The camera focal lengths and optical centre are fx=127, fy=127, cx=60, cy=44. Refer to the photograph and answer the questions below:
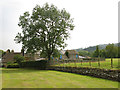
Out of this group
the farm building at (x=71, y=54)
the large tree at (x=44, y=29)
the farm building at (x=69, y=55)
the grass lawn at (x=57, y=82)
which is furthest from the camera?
the farm building at (x=71, y=54)

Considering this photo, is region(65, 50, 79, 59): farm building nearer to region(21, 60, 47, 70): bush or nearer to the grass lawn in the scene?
region(21, 60, 47, 70): bush

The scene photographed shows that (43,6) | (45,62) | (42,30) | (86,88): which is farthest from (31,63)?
(86,88)

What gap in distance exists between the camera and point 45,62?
107ft

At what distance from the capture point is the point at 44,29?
32812mm

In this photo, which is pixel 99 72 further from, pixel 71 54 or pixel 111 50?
pixel 71 54

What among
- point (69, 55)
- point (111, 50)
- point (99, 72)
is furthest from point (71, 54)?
point (99, 72)

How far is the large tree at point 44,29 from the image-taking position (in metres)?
32.1

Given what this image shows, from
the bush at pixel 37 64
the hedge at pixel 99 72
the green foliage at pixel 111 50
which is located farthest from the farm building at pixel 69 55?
the hedge at pixel 99 72

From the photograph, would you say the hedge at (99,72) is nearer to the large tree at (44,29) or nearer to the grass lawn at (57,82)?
the grass lawn at (57,82)

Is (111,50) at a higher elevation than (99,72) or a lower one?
higher

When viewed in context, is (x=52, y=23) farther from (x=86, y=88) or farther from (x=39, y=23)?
(x=86, y=88)

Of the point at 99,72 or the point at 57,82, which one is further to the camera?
the point at 99,72

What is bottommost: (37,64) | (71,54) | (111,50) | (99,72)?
(37,64)

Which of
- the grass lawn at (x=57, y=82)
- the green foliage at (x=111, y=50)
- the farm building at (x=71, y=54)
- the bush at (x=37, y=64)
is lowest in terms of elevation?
the bush at (x=37, y=64)
